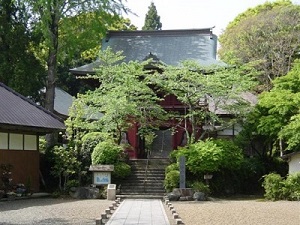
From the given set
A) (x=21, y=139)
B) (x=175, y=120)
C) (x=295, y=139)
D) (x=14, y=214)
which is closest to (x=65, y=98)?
(x=175, y=120)

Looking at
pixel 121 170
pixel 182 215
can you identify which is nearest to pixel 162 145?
pixel 121 170

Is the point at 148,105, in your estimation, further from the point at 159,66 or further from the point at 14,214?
the point at 14,214

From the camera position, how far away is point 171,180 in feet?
64.4

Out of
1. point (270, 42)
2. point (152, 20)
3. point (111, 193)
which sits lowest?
point (111, 193)

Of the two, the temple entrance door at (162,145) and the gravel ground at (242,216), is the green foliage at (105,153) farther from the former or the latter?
the temple entrance door at (162,145)

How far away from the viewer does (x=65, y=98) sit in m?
33.6

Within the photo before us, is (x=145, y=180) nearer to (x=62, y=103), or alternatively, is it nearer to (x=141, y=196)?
(x=141, y=196)

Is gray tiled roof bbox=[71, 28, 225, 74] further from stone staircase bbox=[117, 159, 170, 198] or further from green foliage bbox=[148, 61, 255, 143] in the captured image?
stone staircase bbox=[117, 159, 170, 198]

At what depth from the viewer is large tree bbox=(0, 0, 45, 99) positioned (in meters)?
24.6

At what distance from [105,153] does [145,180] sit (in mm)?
2244

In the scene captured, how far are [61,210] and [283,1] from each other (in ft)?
100

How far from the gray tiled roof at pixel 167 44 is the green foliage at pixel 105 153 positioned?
9176 millimetres

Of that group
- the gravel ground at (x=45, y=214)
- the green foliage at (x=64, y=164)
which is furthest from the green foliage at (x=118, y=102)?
the gravel ground at (x=45, y=214)

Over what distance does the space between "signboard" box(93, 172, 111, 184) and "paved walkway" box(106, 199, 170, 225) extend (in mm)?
4765
